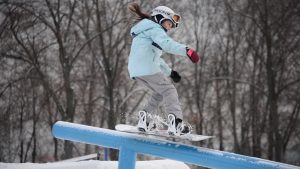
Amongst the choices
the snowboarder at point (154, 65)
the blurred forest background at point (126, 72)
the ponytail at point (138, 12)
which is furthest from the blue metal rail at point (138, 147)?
the blurred forest background at point (126, 72)

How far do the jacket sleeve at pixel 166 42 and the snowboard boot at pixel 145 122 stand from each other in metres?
0.91

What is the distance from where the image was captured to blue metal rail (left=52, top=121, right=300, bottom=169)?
4.82 m

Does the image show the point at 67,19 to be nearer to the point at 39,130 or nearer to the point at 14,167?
the point at 39,130

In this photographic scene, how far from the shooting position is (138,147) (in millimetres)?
5340

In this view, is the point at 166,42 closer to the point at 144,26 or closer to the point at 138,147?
the point at 144,26

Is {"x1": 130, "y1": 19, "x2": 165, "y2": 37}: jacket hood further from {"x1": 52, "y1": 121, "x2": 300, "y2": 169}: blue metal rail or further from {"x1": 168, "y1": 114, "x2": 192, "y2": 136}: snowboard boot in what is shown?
{"x1": 52, "y1": 121, "x2": 300, "y2": 169}: blue metal rail

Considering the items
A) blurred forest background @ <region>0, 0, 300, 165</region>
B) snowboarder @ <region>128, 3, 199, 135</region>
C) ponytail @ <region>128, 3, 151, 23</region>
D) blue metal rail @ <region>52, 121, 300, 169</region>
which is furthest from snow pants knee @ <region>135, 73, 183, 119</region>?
blurred forest background @ <region>0, 0, 300, 165</region>

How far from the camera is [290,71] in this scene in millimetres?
25453

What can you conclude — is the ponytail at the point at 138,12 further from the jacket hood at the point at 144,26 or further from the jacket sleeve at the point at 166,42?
the jacket sleeve at the point at 166,42

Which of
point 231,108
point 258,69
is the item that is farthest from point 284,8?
point 231,108

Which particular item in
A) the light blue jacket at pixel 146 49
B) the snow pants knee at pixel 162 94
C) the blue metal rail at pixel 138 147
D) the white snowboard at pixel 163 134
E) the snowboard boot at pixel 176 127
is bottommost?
the blue metal rail at pixel 138 147

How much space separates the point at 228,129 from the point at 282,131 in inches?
186

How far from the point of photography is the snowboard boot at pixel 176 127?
5.31 meters

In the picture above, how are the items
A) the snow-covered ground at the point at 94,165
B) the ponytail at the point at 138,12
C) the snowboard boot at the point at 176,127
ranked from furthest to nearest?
the snow-covered ground at the point at 94,165 < the ponytail at the point at 138,12 < the snowboard boot at the point at 176,127
